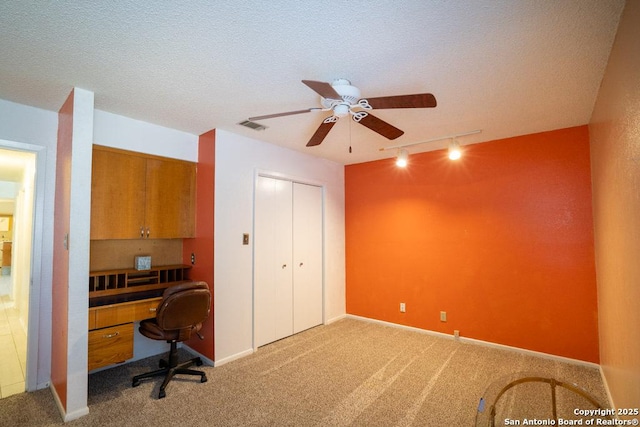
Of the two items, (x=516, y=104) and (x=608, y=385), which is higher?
(x=516, y=104)

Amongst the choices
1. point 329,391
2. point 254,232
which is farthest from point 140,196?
point 329,391

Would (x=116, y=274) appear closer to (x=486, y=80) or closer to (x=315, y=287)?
(x=315, y=287)

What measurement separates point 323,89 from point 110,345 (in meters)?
2.87

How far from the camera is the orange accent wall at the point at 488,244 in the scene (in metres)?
3.28

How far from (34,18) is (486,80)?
2.88 metres

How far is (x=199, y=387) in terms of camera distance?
2775 millimetres

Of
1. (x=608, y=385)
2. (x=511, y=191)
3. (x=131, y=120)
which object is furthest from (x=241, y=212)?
(x=608, y=385)

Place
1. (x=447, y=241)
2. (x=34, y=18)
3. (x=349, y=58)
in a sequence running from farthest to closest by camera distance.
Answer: (x=447, y=241)
(x=349, y=58)
(x=34, y=18)

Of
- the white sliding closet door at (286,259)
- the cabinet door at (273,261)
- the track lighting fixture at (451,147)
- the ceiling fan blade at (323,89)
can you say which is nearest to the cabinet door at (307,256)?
the white sliding closet door at (286,259)

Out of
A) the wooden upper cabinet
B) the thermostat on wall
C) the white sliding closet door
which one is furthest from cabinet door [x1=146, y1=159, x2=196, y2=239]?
the white sliding closet door

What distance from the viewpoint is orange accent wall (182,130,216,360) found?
3333 millimetres

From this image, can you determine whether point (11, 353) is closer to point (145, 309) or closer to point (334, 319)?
point (145, 309)

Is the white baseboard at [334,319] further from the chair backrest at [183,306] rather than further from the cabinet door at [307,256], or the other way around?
the chair backrest at [183,306]

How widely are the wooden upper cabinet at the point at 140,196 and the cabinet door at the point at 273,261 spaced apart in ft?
2.72
